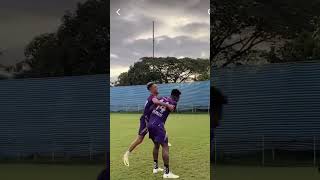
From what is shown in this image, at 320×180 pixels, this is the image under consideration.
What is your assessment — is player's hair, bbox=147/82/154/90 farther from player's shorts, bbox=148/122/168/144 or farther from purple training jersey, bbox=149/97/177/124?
player's shorts, bbox=148/122/168/144

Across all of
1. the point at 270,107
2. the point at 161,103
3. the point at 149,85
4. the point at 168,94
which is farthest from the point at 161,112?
the point at 270,107

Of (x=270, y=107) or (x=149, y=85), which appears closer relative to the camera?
(x=270, y=107)

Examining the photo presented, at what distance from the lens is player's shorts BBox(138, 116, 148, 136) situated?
18.0ft

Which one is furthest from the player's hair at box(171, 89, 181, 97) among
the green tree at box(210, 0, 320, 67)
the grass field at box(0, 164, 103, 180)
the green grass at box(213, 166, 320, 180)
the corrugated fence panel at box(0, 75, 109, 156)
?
the grass field at box(0, 164, 103, 180)

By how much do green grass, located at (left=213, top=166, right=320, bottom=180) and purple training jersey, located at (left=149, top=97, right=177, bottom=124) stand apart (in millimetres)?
791

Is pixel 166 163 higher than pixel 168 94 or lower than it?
lower

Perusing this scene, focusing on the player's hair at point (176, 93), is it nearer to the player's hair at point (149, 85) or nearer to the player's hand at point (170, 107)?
the player's hand at point (170, 107)

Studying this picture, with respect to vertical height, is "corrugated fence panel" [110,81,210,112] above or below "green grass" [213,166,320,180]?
above

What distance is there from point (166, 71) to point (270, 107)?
3.96 feet

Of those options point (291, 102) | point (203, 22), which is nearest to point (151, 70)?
point (203, 22)

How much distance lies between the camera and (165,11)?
5.31m

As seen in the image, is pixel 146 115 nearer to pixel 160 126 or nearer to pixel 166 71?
pixel 160 126

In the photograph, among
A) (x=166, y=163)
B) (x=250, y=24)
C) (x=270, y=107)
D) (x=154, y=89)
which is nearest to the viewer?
(x=270, y=107)

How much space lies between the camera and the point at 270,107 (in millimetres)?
5020
